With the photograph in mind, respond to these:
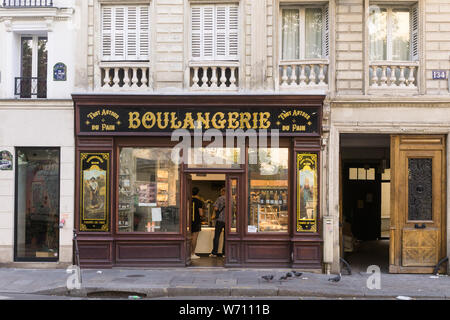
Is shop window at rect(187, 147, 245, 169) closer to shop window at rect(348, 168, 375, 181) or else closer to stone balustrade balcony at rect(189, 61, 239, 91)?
stone balustrade balcony at rect(189, 61, 239, 91)

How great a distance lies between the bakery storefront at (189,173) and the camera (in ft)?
41.3

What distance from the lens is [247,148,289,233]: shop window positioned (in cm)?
1286

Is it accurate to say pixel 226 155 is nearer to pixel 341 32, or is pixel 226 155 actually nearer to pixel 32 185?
pixel 341 32

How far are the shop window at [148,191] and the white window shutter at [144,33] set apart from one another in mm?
2398

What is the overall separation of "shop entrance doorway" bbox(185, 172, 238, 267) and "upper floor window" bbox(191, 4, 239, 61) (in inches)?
118

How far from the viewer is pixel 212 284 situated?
35.8ft

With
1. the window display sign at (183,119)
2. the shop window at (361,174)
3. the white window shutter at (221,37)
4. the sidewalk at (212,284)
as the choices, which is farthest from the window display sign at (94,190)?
the shop window at (361,174)

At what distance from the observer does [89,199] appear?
41.6 feet

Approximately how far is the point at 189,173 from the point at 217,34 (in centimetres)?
354

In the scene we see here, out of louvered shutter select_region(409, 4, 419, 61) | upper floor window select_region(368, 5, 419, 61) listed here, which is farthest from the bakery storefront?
louvered shutter select_region(409, 4, 419, 61)

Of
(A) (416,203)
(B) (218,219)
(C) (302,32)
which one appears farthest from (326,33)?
(B) (218,219)

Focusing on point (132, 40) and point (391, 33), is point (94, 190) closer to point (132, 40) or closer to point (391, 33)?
point (132, 40)

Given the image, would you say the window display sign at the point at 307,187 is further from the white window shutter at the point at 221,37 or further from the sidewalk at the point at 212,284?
the white window shutter at the point at 221,37

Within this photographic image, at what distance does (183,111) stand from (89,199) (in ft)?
10.3
